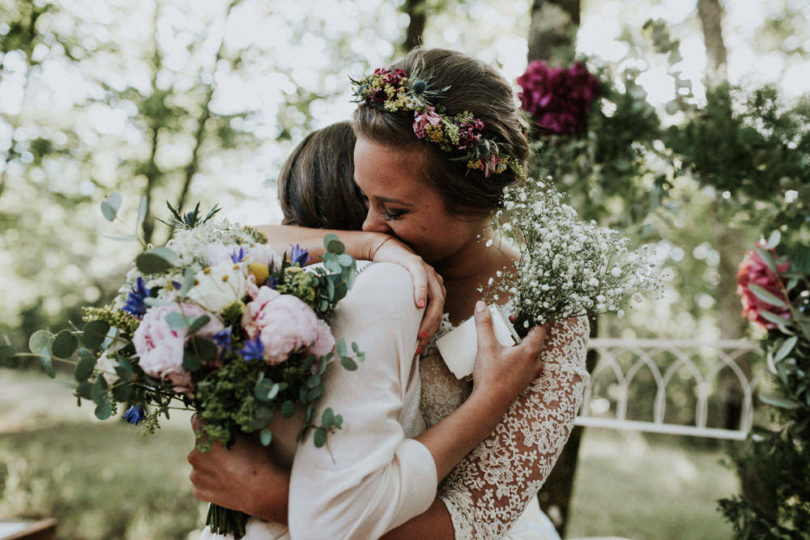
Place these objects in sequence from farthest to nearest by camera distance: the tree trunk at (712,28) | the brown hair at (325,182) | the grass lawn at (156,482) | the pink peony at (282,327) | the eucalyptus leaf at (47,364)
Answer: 1. the tree trunk at (712,28)
2. the grass lawn at (156,482)
3. the brown hair at (325,182)
4. the eucalyptus leaf at (47,364)
5. the pink peony at (282,327)

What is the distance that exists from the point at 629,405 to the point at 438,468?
40.2 ft

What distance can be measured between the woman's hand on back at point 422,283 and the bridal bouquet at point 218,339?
0.95 feet

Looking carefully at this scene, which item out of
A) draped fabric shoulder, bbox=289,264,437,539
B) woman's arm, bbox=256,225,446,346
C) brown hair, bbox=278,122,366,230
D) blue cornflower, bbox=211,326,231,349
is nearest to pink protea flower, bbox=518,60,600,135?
brown hair, bbox=278,122,366,230

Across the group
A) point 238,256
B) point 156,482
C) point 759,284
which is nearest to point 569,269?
point 238,256

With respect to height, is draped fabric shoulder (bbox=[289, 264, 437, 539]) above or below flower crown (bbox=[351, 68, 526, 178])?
below

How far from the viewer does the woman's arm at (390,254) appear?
1.75m

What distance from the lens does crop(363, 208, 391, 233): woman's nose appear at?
2.10 m

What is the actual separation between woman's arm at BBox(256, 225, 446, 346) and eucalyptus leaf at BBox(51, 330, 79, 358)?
79cm

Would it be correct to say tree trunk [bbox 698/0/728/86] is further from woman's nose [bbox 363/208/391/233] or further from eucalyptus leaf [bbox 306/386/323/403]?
eucalyptus leaf [bbox 306/386/323/403]

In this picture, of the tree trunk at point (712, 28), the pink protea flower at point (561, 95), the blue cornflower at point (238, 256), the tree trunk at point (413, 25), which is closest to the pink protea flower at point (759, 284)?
the pink protea flower at point (561, 95)

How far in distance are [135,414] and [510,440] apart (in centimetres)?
119

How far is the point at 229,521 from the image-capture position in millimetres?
1677

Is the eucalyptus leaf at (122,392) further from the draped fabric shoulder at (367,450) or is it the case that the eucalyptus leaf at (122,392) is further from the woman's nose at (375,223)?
the woman's nose at (375,223)

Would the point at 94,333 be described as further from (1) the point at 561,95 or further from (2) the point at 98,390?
(1) the point at 561,95
